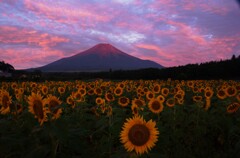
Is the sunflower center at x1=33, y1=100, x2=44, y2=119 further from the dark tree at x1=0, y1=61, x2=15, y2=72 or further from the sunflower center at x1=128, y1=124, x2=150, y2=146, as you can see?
the dark tree at x1=0, y1=61, x2=15, y2=72

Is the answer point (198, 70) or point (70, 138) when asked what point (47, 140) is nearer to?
point (70, 138)

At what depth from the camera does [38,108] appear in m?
3.18

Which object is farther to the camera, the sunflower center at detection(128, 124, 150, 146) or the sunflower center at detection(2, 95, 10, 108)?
the sunflower center at detection(2, 95, 10, 108)

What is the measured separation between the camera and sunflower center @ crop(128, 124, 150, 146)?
3.21 meters

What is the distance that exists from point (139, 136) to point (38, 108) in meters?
1.16

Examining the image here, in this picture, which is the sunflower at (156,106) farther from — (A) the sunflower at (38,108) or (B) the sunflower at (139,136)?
(A) the sunflower at (38,108)

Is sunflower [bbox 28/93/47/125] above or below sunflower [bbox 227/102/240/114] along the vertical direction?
above

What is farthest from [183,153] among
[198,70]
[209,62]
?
[209,62]

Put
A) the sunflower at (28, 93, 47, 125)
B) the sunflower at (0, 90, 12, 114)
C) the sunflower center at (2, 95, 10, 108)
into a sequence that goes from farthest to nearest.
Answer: the sunflower center at (2, 95, 10, 108), the sunflower at (0, 90, 12, 114), the sunflower at (28, 93, 47, 125)

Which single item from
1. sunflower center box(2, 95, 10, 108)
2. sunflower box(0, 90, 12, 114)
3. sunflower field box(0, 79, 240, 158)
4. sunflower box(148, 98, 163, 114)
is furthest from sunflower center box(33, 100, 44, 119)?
sunflower box(148, 98, 163, 114)

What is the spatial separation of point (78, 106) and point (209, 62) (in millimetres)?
29362

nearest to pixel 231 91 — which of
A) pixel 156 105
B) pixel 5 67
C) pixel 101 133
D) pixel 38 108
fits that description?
pixel 156 105

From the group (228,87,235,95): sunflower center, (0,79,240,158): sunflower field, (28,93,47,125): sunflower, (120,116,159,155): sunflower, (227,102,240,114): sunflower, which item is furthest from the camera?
(228,87,235,95): sunflower center

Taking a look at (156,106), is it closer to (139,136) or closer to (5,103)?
(139,136)
